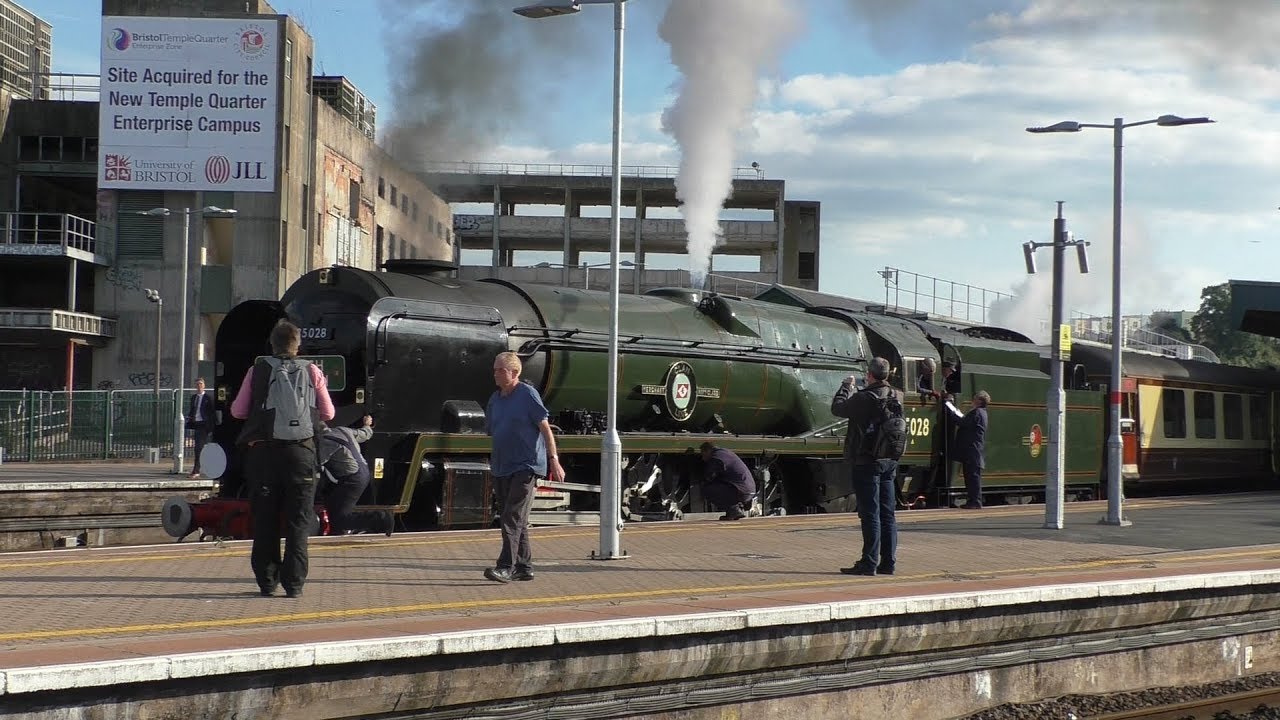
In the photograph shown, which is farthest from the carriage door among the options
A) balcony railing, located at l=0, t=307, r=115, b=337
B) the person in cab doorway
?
balcony railing, located at l=0, t=307, r=115, b=337

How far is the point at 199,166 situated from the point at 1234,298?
34.3 metres

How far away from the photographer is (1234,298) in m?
33.6

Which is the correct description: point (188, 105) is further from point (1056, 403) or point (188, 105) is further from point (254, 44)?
point (1056, 403)

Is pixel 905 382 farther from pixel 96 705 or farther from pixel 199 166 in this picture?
pixel 199 166

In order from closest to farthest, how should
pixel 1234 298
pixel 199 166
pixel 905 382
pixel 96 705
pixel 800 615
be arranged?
1. pixel 96 705
2. pixel 800 615
3. pixel 905 382
4. pixel 1234 298
5. pixel 199 166

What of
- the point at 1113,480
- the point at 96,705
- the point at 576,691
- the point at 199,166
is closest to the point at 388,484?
the point at 576,691

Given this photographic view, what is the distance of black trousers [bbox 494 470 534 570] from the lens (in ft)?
33.8

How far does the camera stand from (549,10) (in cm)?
1329

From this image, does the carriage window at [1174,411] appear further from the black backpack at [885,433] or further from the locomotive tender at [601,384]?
the black backpack at [885,433]

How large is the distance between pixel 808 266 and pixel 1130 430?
167 ft

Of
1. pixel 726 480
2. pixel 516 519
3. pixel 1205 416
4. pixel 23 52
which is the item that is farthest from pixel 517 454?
pixel 23 52

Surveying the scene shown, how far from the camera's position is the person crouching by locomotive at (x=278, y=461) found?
9148 mm

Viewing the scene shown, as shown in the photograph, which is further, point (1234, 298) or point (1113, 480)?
point (1234, 298)

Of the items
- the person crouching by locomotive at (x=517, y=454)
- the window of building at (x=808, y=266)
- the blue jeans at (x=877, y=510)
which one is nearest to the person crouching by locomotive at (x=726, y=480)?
the blue jeans at (x=877, y=510)
